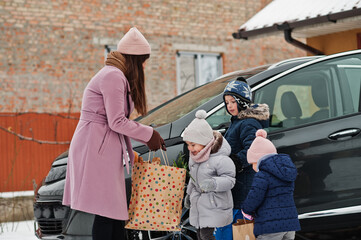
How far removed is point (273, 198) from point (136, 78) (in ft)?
4.13

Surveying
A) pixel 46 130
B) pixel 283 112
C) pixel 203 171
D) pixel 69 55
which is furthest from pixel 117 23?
pixel 203 171

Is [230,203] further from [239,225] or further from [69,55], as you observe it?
[69,55]

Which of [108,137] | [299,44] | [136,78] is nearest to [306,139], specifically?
[136,78]

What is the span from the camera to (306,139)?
4852 mm

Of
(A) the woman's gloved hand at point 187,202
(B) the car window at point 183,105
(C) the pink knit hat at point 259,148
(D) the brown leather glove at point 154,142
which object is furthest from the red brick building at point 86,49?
(C) the pink knit hat at point 259,148

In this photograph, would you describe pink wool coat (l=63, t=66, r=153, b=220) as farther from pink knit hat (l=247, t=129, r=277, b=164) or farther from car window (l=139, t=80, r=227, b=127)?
car window (l=139, t=80, r=227, b=127)

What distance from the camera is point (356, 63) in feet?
18.0

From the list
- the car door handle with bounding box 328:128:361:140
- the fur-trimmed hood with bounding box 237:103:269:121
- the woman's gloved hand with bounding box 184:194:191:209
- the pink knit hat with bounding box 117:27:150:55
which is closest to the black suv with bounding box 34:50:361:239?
the car door handle with bounding box 328:128:361:140

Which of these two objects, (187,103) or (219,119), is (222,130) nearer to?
(219,119)

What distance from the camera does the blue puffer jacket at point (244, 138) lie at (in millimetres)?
4527

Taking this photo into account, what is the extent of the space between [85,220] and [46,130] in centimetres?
749

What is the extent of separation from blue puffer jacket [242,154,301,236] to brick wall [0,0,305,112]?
30.5 feet

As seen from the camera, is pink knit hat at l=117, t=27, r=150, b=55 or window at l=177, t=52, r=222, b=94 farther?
window at l=177, t=52, r=222, b=94

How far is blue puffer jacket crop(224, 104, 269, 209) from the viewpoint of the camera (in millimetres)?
4527
